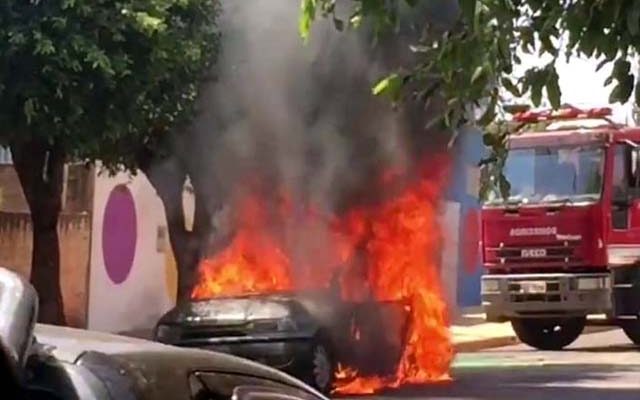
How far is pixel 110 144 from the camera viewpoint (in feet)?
46.9

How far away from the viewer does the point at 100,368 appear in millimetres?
2064

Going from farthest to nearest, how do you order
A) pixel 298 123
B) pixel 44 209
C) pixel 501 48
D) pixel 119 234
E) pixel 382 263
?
pixel 119 234 < pixel 298 123 < pixel 382 263 < pixel 44 209 < pixel 501 48

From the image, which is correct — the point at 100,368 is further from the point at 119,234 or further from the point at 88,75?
the point at 119,234

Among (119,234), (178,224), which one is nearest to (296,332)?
(178,224)

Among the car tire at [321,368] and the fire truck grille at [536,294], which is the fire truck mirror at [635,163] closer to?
the fire truck grille at [536,294]

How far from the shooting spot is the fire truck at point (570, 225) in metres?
18.3

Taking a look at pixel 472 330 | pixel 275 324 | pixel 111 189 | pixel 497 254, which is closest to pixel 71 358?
pixel 275 324

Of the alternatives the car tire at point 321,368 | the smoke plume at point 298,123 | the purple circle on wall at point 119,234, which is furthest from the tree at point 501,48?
the purple circle on wall at point 119,234

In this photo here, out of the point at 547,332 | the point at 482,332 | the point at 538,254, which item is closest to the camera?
the point at 538,254

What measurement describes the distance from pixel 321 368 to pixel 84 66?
3.61m

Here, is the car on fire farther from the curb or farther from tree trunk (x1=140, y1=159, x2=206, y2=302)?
the curb

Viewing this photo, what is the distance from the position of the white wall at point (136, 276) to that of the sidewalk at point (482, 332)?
4.95 m

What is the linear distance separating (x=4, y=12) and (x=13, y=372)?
38.0 feet

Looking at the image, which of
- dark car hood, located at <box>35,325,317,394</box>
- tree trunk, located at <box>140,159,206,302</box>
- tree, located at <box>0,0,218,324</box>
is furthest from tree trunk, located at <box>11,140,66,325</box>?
dark car hood, located at <box>35,325,317,394</box>
